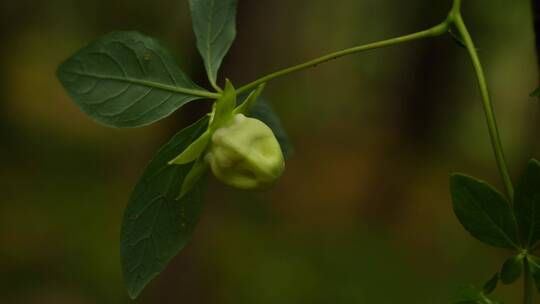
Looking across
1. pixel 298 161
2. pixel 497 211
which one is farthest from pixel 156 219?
pixel 298 161

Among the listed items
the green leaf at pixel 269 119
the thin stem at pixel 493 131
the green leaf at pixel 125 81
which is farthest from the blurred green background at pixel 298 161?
the thin stem at pixel 493 131

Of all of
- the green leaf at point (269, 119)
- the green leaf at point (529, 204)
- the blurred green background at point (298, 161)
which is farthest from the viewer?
the blurred green background at point (298, 161)

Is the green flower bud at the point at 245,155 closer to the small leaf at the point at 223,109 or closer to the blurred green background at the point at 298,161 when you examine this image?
the small leaf at the point at 223,109

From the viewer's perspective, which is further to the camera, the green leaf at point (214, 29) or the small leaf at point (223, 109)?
the green leaf at point (214, 29)

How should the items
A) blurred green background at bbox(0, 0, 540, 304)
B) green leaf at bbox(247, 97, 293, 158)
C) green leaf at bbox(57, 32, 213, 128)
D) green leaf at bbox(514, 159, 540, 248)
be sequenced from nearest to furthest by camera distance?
green leaf at bbox(514, 159, 540, 248) < green leaf at bbox(57, 32, 213, 128) < green leaf at bbox(247, 97, 293, 158) < blurred green background at bbox(0, 0, 540, 304)

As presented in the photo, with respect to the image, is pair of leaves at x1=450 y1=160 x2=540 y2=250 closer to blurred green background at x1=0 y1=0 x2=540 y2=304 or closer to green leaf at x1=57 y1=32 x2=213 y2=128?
green leaf at x1=57 y1=32 x2=213 y2=128

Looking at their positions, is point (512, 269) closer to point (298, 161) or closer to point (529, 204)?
point (529, 204)

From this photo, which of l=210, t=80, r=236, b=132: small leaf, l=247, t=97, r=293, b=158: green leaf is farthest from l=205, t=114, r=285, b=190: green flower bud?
l=247, t=97, r=293, b=158: green leaf

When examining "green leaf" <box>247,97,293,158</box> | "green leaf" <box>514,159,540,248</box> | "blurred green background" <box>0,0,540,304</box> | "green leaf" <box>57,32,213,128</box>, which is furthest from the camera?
"blurred green background" <box>0,0,540,304</box>
